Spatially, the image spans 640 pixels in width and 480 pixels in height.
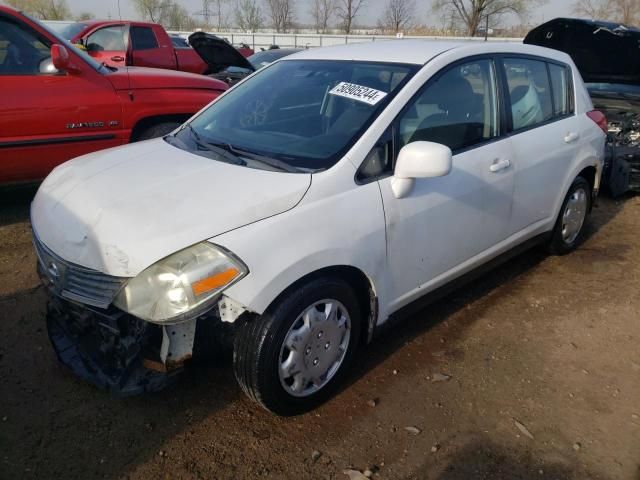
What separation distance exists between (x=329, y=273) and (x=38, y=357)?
1735 millimetres

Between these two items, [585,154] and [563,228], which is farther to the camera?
[563,228]

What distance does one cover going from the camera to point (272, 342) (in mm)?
2238

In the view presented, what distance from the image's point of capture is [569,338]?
10.9ft

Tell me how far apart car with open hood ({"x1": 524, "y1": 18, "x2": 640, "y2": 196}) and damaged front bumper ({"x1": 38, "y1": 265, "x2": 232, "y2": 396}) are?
538 cm

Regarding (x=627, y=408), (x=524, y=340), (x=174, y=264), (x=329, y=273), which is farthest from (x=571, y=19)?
(x=174, y=264)

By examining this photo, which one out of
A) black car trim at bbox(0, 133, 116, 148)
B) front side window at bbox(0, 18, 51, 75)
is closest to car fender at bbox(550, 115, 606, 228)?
black car trim at bbox(0, 133, 116, 148)

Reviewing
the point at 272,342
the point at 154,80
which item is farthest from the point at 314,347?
the point at 154,80

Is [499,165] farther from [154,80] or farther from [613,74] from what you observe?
[613,74]

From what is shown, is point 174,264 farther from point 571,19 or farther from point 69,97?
point 571,19

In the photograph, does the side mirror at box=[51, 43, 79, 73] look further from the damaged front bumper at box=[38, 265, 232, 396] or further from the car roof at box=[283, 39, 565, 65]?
the damaged front bumper at box=[38, 265, 232, 396]

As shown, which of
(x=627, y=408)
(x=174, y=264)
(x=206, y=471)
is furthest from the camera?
(x=627, y=408)

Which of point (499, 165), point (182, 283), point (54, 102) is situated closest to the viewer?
point (182, 283)

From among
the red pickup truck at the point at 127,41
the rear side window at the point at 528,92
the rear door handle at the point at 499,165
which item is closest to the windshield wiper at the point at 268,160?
the rear door handle at the point at 499,165

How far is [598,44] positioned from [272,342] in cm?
617
